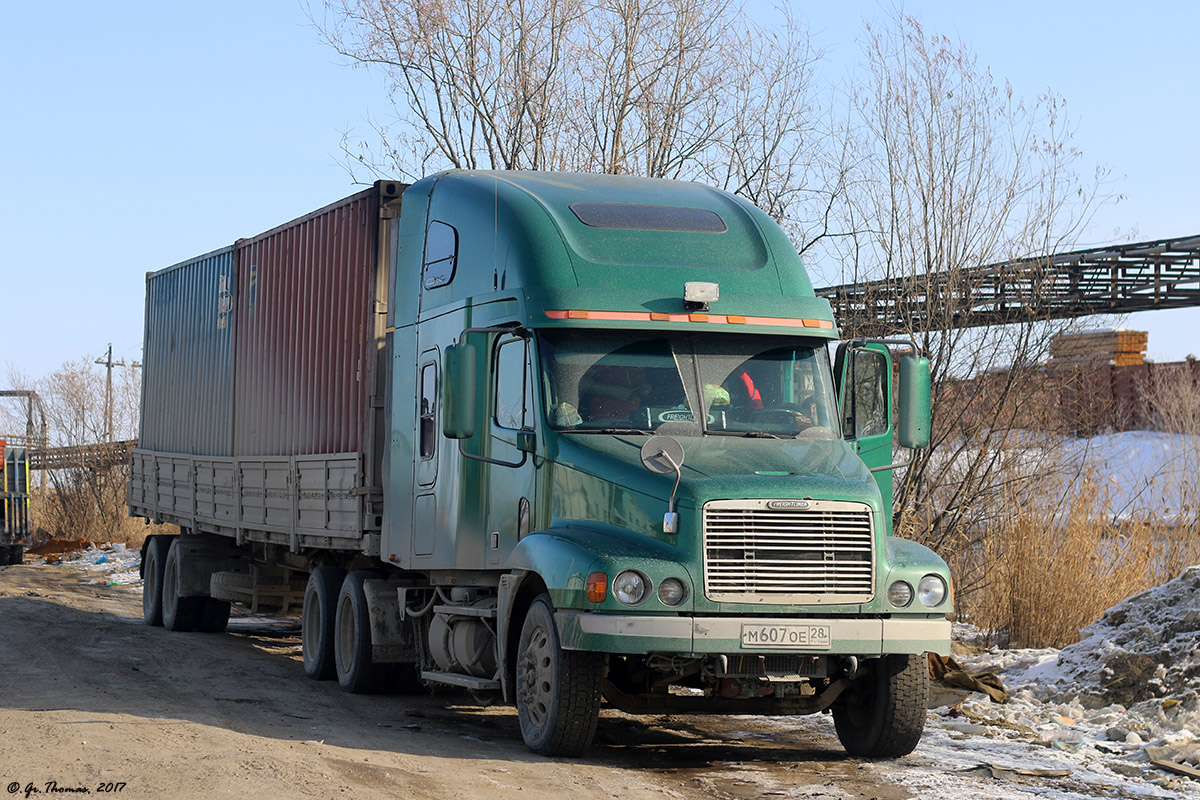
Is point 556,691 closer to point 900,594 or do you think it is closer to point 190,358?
point 900,594

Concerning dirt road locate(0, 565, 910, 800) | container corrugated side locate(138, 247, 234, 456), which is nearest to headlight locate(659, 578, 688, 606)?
dirt road locate(0, 565, 910, 800)

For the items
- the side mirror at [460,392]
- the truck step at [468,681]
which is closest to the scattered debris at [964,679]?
the truck step at [468,681]

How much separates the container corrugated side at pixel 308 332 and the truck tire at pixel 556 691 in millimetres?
3868

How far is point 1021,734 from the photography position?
9523 mm

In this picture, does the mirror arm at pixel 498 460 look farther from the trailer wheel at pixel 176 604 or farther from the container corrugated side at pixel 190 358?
the trailer wheel at pixel 176 604

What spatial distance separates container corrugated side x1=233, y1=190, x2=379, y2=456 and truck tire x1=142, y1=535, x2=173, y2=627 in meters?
2.92

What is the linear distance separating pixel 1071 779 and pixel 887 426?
2516mm

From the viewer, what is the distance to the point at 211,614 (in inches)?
661

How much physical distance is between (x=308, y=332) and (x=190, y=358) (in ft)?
14.7

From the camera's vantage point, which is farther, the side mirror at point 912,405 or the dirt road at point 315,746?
the side mirror at point 912,405

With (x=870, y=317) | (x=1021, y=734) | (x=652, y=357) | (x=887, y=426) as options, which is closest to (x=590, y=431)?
(x=652, y=357)

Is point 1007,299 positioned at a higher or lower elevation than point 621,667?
higher

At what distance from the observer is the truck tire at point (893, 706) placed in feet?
27.5

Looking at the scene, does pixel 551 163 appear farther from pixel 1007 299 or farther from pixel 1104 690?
pixel 1104 690
